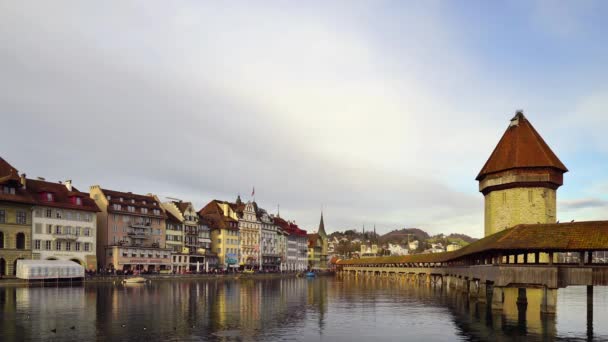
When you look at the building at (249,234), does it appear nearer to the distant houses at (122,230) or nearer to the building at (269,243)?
the distant houses at (122,230)

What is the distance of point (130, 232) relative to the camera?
341 feet

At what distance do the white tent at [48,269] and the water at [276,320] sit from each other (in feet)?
63.1

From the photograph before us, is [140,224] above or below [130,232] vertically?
above

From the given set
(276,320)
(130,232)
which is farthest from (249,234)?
(276,320)

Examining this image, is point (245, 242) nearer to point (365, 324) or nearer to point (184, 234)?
point (184, 234)

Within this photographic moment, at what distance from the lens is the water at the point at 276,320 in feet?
107

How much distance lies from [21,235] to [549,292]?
6699cm

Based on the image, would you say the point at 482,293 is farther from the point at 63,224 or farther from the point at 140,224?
the point at 140,224

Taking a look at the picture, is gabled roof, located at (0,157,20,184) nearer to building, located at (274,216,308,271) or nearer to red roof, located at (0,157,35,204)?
red roof, located at (0,157,35,204)

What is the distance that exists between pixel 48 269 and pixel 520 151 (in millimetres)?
60258

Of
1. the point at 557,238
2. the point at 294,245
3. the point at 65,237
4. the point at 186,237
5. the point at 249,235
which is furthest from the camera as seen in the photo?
the point at 294,245

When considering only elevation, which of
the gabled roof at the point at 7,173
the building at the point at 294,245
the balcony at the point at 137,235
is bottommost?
the building at the point at 294,245

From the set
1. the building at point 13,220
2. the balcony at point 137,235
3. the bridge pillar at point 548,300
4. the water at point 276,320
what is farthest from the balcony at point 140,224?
the bridge pillar at point 548,300

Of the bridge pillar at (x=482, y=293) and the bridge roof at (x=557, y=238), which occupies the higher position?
the bridge roof at (x=557, y=238)
